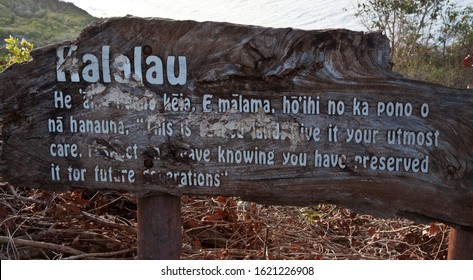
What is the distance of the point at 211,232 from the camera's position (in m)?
2.80

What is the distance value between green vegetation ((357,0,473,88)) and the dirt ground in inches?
151

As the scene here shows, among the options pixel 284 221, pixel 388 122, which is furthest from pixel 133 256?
pixel 388 122

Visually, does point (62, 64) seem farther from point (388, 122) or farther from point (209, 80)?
point (388, 122)

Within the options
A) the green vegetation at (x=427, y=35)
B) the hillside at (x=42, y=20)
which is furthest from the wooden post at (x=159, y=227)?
the hillside at (x=42, y=20)

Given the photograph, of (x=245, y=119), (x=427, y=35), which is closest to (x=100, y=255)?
(x=245, y=119)

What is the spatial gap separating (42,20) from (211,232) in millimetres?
9055

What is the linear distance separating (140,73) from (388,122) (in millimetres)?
813

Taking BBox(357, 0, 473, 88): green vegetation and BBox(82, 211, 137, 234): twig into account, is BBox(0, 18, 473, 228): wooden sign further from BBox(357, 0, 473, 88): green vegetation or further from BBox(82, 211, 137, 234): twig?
BBox(357, 0, 473, 88): green vegetation

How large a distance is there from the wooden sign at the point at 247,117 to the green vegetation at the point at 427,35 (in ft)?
15.5

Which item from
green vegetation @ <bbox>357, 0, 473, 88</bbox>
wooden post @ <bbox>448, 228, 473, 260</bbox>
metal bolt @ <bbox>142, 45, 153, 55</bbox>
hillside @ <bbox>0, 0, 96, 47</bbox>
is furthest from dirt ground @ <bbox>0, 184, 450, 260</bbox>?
hillside @ <bbox>0, 0, 96, 47</bbox>

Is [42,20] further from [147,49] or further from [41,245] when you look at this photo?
[147,49]

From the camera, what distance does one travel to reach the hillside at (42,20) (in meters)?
9.01

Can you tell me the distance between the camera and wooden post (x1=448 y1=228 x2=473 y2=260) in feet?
6.48

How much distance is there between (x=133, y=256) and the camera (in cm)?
259
